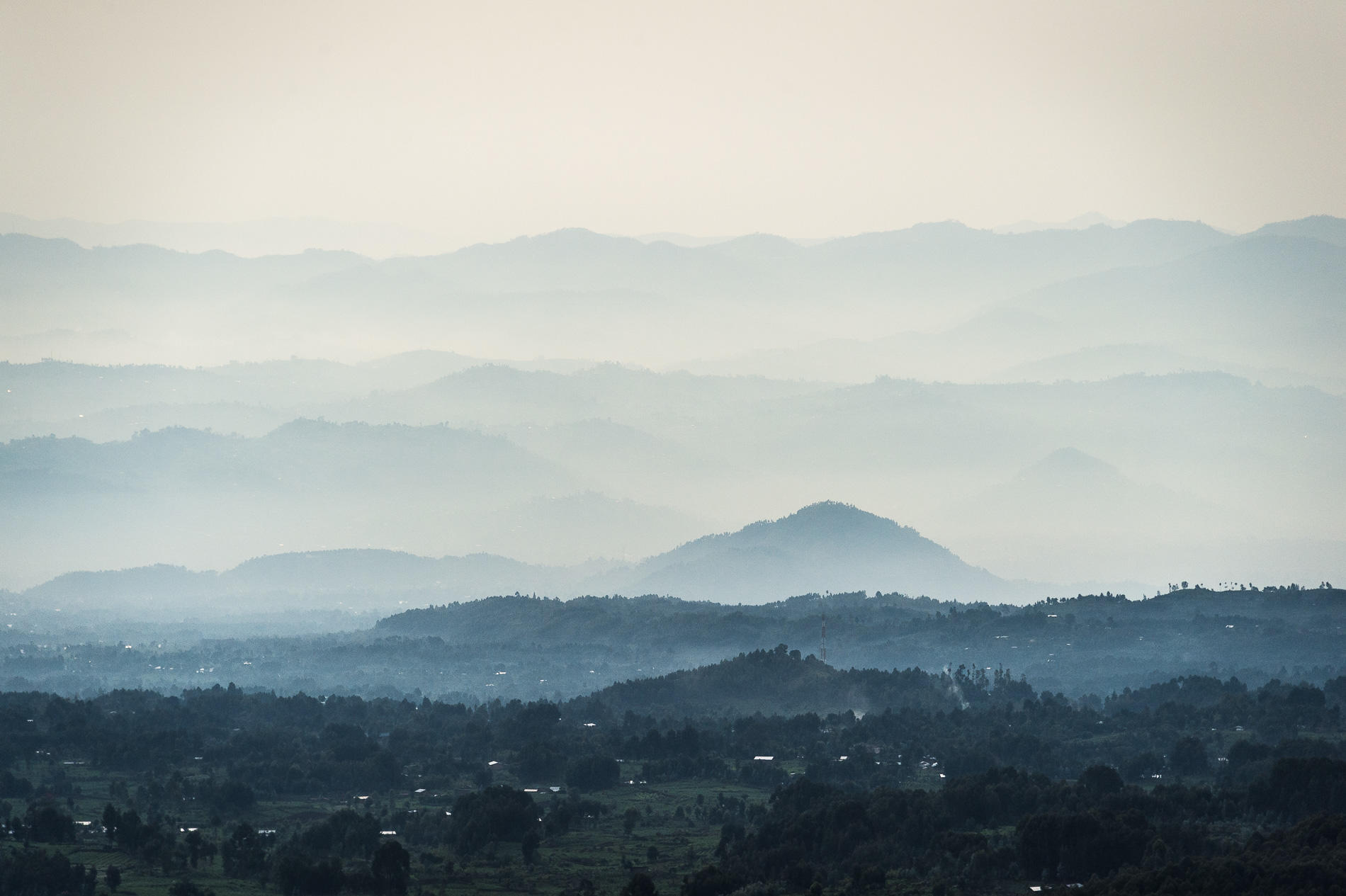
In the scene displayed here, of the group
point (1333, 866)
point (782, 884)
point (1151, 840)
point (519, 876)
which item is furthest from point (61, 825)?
point (1333, 866)

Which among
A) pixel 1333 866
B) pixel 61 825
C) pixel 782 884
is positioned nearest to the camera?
pixel 1333 866

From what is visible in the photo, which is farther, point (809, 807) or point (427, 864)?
point (809, 807)

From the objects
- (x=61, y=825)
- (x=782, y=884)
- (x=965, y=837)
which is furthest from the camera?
(x=61, y=825)

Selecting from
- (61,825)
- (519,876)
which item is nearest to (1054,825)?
(519,876)

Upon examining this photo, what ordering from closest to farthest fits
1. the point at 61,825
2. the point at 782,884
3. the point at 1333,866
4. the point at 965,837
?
the point at 1333,866, the point at 782,884, the point at 965,837, the point at 61,825

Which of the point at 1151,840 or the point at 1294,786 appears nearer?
the point at 1151,840

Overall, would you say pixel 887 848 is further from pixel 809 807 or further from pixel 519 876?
pixel 519 876

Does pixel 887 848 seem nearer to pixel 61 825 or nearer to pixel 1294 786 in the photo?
pixel 1294 786

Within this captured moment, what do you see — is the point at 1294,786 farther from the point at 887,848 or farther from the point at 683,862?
the point at 683,862
